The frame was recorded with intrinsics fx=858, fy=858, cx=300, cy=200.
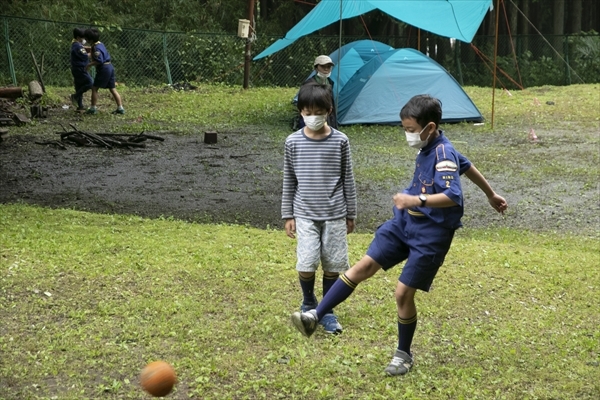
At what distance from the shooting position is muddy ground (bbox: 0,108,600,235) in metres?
9.44

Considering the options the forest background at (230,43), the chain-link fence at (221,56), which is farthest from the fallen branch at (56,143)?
the forest background at (230,43)

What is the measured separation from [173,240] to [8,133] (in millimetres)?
7950

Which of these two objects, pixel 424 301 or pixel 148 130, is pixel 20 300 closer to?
pixel 424 301

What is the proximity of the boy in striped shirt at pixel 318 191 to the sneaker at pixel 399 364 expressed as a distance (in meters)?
0.58

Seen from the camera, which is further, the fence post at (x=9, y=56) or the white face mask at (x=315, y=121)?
the fence post at (x=9, y=56)

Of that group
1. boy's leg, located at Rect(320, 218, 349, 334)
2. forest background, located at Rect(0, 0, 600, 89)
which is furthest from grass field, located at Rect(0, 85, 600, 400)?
forest background, located at Rect(0, 0, 600, 89)

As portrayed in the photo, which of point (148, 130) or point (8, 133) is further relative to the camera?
point (148, 130)

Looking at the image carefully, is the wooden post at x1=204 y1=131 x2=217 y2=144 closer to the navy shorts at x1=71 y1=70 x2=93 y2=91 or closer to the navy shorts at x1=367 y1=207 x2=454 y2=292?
the navy shorts at x1=71 y1=70 x2=93 y2=91

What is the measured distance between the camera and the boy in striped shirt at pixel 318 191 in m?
5.09

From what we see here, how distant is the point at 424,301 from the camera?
6.02 m

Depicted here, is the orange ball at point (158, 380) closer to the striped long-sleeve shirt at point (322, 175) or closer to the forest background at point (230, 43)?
the striped long-sleeve shirt at point (322, 175)

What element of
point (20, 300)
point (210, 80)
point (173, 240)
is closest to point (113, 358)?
point (20, 300)

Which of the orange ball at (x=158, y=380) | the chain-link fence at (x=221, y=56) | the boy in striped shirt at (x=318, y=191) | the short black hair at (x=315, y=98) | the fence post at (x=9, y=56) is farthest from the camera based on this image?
the chain-link fence at (x=221, y=56)

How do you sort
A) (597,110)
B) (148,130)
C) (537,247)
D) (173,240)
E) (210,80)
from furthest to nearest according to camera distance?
(210,80), (597,110), (148,130), (537,247), (173,240)
